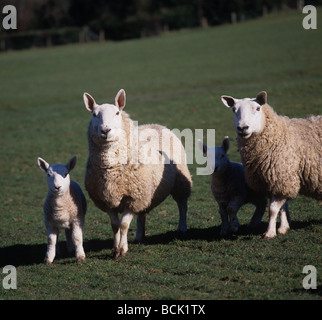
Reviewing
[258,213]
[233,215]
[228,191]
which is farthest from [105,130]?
[258,213]

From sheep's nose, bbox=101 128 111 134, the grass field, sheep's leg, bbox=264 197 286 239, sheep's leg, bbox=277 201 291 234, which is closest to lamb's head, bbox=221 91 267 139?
sheep's leg, bbox=264 197 286 239

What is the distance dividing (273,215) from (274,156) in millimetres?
868

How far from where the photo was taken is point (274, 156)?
799cm

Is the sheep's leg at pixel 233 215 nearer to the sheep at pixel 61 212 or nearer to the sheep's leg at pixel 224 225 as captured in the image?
the sheep's leg at pixel 224 225

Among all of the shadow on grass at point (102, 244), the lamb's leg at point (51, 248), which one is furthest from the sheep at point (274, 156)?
the lamb's leg at point (51, 248)

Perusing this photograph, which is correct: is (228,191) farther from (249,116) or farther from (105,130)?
(105,130)

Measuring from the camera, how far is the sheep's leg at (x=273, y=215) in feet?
25.9

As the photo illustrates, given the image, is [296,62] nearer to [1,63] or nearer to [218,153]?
[218,153]

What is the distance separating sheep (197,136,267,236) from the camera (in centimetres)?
841

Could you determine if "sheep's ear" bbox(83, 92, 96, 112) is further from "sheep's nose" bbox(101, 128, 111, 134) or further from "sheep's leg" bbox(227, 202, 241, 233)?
"sheep's leg" bbox(227, 202, 241, 233)

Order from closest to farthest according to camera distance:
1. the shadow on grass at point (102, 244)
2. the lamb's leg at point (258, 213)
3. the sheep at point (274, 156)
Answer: the sheep at point (274, 156), the shadow on grass at point (102, 244), the lamb's leg at point (258, 213)

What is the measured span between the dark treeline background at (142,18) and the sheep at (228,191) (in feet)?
159

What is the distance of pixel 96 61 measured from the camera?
4138 centimetres

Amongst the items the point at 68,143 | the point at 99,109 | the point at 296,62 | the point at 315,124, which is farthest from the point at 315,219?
the point at 296,62
